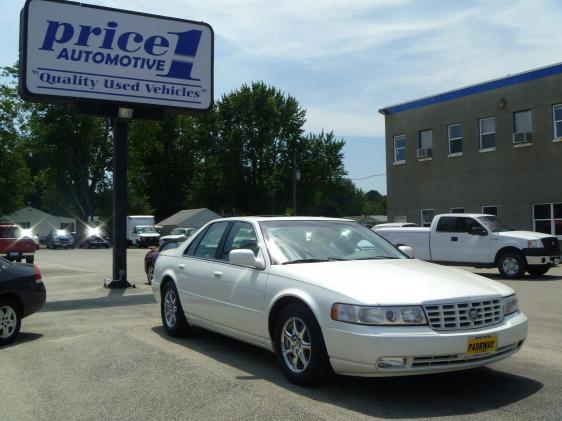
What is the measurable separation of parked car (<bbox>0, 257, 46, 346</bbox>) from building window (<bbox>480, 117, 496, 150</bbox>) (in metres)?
24.6

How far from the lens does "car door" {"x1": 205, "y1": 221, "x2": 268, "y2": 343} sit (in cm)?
614

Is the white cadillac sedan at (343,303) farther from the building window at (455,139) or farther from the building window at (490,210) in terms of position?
the building window at (455,139)

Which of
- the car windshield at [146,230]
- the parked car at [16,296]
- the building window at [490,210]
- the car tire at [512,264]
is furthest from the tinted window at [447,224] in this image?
the car windshield at [146,230]

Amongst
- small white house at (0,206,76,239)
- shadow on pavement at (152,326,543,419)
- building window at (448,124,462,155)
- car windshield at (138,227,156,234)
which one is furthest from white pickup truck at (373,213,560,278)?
small white house at (0,206,76,239)

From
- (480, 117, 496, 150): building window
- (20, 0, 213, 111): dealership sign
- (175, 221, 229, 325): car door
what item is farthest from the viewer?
(480, 117, 496, 150): building window

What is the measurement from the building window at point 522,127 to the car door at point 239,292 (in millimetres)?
23094

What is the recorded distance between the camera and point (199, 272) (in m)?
7.37

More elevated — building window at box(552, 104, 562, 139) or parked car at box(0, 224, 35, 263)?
building window at box(552, 104, 562, 139)

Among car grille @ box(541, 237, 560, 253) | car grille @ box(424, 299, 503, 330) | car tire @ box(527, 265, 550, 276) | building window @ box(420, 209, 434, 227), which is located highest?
building window @ box(420, 209, 434, 227)

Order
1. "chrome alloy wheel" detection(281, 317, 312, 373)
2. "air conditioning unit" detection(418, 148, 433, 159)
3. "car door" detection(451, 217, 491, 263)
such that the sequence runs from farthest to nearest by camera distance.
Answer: "air conditioning unit" detection(418, 148, 433, 159) → "car door" detection(451, 217, 491, 263) → "chrome alloy wheel" detection(281, 317, 312, 373)

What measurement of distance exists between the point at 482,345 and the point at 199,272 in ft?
11.4

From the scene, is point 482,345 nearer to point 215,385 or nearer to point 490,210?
point 215,385

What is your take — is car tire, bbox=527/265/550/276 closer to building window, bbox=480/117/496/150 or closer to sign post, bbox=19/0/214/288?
sign post, bbox=19/0/214/288

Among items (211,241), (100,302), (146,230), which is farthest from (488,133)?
(146,230)
